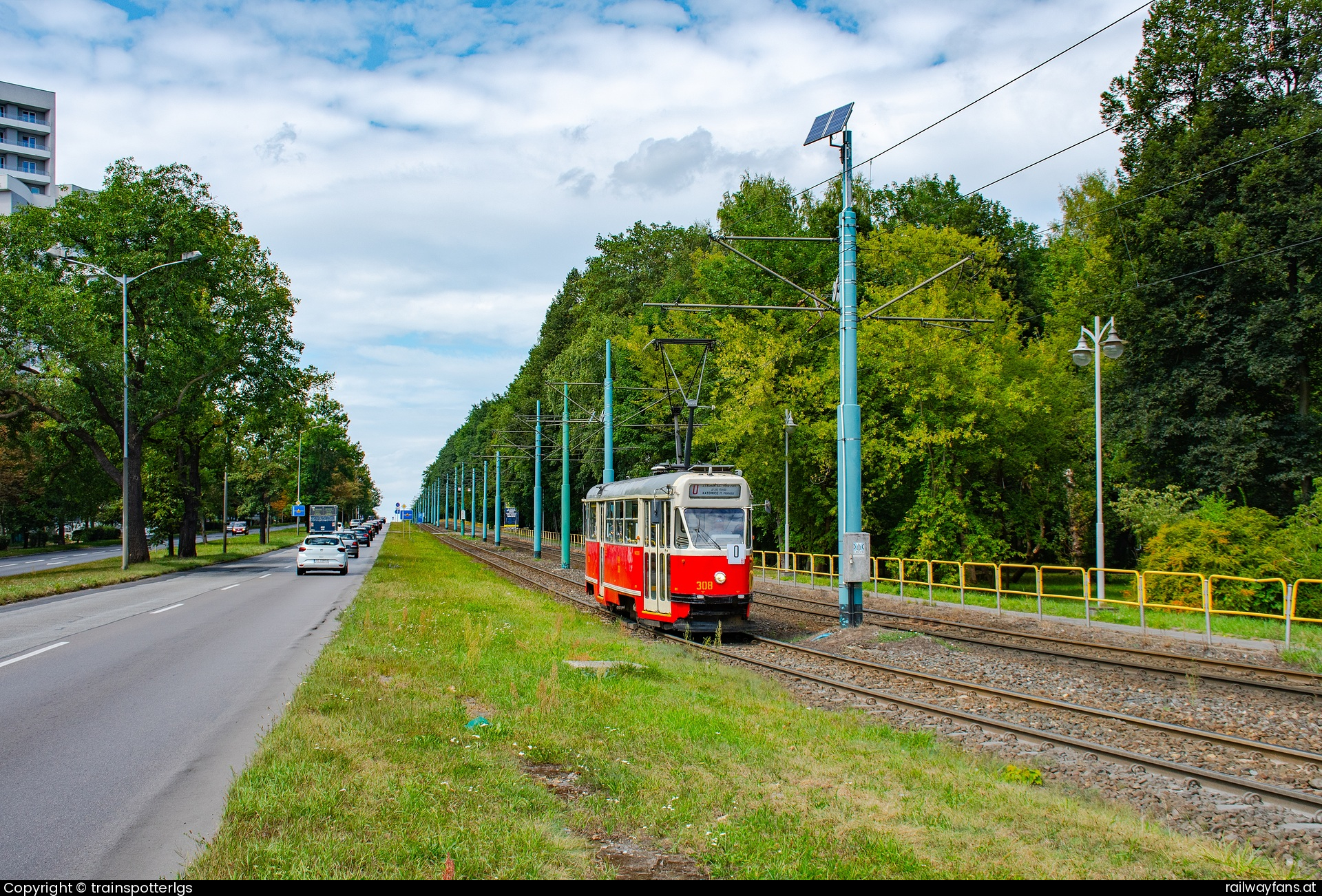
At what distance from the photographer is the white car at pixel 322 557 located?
119 ft

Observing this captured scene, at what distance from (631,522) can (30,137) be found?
119 meters

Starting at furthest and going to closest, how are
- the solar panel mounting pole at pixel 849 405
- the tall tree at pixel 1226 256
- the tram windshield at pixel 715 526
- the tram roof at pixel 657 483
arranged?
1. the tall tree at pixel 1226 256
2. the solar panel mounting pole at pixel 849 405
3. the tram roof at pixel 657 483
4. the tram windshield at pixel 715 526

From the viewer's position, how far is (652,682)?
11.7 metres

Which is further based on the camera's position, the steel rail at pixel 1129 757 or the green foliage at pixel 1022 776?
the green foliage at pixel 1022 776

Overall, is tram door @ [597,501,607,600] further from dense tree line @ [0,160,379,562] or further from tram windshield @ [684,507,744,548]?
dense tree line @ [0,160,379,562]

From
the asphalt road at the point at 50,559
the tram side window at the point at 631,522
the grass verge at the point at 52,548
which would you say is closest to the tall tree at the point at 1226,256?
the tram side window at the point at 631,522

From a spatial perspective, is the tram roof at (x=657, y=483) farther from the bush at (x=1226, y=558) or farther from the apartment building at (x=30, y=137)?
the apartment building at (x=30, y=137)

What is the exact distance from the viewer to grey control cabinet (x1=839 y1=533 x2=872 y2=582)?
1805cm

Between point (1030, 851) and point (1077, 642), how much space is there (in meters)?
12.5

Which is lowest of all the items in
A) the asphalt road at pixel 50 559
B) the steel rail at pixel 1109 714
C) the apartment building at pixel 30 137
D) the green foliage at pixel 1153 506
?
the asphalt road at pixel 50 559

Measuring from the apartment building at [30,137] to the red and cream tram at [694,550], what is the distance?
111 metres

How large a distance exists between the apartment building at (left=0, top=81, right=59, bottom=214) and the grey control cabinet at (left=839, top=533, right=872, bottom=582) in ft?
371

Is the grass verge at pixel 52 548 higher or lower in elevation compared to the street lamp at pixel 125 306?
lower
